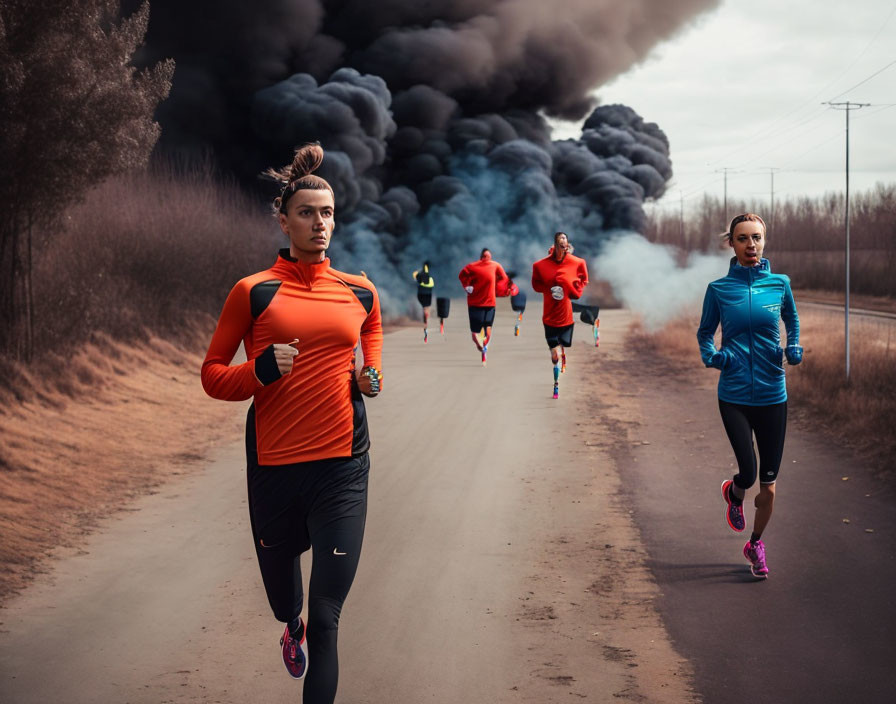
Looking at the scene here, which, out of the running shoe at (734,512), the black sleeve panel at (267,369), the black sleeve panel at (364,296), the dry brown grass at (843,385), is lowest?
the dry brown grass at (843,385)

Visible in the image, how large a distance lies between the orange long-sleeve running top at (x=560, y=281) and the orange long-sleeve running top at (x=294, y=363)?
10.5m

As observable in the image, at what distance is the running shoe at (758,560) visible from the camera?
6.54 metres

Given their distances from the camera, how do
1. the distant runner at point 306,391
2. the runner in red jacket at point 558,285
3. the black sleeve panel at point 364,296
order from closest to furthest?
the distant runner at point 306,391 → the black sleeve panel at point 364,296 → the runner in red jacket at point 558,285

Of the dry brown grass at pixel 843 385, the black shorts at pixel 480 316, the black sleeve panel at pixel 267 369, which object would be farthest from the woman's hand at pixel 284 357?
the black shorts at pixel 480 316

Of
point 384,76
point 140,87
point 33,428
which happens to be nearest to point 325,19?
point 384,76

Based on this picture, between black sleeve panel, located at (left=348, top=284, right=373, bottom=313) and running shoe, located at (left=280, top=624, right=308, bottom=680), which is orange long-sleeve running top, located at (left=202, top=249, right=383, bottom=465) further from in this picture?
running shoe, located at (left=280, top=624, right=308, bottom=680)

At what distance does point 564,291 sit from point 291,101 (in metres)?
25.6

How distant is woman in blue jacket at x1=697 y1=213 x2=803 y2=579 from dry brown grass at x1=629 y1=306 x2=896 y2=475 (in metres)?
3.92

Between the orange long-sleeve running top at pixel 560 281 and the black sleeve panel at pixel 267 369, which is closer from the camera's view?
the black sleeve panel at pixel 267 369

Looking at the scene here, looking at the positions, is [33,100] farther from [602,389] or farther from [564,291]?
[602,389]

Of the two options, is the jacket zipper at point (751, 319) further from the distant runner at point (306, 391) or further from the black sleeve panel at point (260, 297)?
the black sleeve panel at point (260, 297)

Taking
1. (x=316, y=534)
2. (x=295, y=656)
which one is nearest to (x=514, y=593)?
(x=295, y=656)

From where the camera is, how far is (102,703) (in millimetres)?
4707

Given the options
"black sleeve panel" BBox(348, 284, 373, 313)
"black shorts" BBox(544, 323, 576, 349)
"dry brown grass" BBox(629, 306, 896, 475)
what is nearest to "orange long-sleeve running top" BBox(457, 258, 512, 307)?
"dry brown grass" BBox(629, 306, 896, 475)
